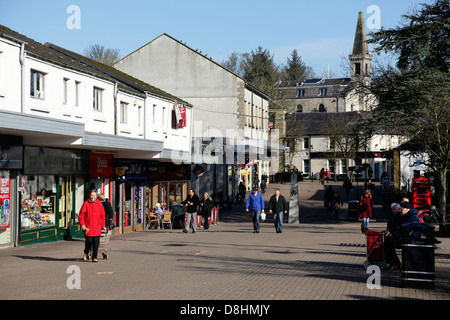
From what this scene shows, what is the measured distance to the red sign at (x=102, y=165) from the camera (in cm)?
2389

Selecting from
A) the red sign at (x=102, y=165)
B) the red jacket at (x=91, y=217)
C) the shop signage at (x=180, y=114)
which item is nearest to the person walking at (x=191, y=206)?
the red sign at (x=102, y=165)

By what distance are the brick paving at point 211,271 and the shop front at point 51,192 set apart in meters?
0.59

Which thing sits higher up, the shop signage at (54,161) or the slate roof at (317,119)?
the slate roof at (317,119)

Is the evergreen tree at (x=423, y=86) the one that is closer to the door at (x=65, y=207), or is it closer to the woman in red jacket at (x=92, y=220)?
the door at (x=65, y=207)

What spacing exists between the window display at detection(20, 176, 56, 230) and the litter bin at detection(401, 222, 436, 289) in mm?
12382

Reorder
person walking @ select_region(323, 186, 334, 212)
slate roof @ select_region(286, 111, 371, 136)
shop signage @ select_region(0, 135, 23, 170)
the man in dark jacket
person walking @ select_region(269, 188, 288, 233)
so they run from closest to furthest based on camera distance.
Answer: the man in dark jacket
shop signage @ select_region(0, 135, 23, 170)
person walking @ select_region(269, 188, 288, 233)
person walking @ select_region(323, 186, 334, 212)
slate roof @ select_region(286, 111, 371, 136)

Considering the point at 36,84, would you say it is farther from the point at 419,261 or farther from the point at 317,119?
the point at 317,119

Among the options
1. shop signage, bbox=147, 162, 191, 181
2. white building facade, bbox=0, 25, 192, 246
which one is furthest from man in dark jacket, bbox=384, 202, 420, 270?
shop signage, bbox=147, 162, 191, 181

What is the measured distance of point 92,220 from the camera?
49.2ft

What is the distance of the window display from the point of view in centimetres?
1978

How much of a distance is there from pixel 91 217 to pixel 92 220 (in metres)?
0.08

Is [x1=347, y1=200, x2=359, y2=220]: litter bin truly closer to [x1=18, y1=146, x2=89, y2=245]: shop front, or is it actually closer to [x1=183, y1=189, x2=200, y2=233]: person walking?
[x1=183, y1=189, x2=200, y2=233]: person walking

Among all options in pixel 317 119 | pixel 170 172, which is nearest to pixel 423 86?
pixel 170 172
